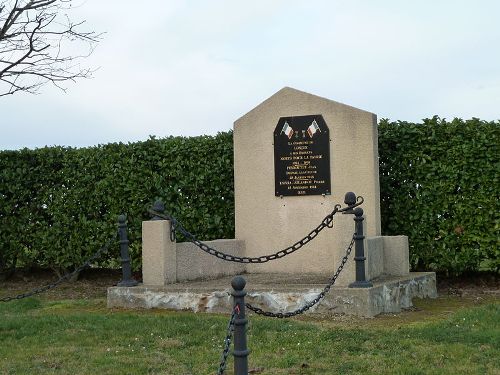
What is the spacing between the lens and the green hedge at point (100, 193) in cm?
1215

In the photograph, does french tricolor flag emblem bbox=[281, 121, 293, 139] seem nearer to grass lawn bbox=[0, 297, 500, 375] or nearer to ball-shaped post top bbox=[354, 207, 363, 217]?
ball-shaped post top bbox=[354, 207, 363, 217]

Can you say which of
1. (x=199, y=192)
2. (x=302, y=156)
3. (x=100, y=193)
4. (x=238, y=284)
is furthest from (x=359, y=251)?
(x=100, y=193)

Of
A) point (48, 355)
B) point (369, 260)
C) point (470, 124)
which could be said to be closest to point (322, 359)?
point (48, 355)

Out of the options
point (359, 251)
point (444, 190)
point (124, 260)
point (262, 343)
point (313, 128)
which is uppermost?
point (313, 128)

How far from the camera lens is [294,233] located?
1108cm

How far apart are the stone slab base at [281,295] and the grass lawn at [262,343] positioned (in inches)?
9.6

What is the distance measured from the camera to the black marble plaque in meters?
10.9

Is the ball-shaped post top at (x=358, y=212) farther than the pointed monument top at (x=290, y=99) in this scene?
No

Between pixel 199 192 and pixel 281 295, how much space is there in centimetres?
387

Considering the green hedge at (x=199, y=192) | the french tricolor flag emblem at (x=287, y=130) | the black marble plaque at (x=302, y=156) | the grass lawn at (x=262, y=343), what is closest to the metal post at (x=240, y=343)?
the grass lawn at (x=262, y=343)

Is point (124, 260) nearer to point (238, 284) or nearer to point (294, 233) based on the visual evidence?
point (294, 233)

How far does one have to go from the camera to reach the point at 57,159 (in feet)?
44.6

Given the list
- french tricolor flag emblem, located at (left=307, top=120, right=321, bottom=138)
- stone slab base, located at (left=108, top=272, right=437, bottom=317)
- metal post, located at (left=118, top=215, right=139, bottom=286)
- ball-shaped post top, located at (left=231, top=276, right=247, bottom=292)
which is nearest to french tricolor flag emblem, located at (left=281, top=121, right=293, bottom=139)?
french tricolor flag emblem, located at (left=307, top=120, right=321, bottom=138)

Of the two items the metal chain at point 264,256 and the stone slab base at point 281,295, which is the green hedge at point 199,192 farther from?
the metal chain at point 264,256
